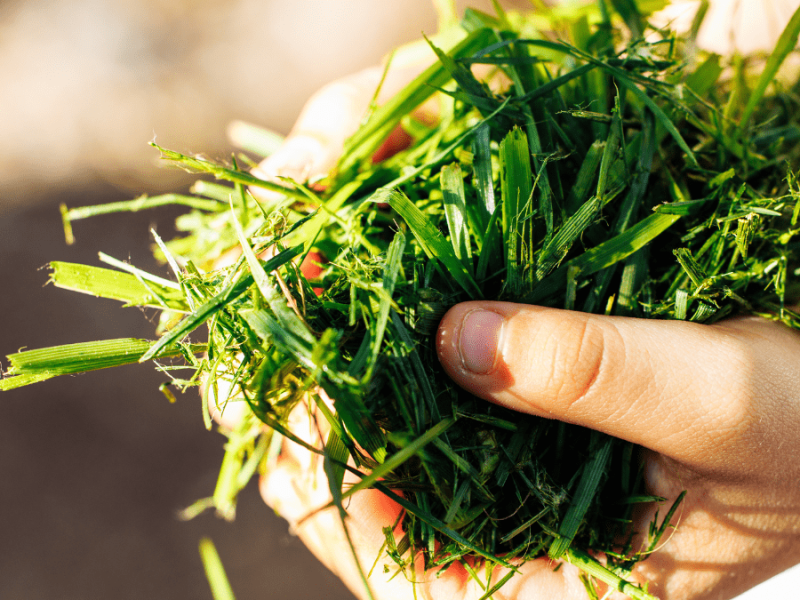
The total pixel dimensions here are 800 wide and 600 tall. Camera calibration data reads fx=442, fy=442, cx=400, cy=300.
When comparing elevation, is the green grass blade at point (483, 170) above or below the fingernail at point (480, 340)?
above

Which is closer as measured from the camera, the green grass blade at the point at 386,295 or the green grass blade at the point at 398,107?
the green grass blade at the point at 386,295

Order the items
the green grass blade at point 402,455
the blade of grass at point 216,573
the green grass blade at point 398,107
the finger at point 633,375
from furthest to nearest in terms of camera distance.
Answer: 1. the blade of grass at point 216,573
2. the green grass blade at point 398,107
3. the finger at point 633,375
4. the green grass blade at point 402,455

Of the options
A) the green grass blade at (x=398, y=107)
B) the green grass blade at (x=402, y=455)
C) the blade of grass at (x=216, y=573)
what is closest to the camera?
the green grass blade at (x=402, y=455)

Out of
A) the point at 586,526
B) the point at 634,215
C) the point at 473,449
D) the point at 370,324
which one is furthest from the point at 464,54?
the point at 586,526

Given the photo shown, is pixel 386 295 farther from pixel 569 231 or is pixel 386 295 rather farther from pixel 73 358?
pixel 73 358

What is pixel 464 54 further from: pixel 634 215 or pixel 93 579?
pixel 93 579

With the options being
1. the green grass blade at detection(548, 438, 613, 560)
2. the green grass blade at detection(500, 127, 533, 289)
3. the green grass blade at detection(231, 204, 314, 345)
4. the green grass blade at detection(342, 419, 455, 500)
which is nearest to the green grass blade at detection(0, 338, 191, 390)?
the green grass blade at detection(231, 204, 314, 345)

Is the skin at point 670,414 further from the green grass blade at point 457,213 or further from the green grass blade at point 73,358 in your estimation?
the green grass blade at point 73,358

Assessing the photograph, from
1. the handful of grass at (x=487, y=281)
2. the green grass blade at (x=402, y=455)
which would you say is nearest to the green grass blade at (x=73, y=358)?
the handful of grass at (x=487, y=281)

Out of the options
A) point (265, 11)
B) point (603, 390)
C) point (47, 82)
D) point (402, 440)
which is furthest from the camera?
point (265, 11)
